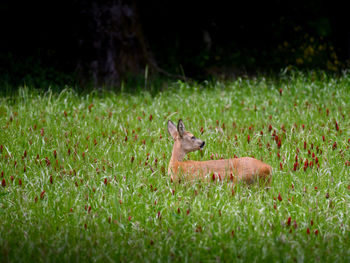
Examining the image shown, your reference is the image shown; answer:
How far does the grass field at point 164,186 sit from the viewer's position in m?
4.44

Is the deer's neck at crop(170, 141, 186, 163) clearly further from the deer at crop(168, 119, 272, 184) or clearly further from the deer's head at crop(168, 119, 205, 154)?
the deer at crop(168, 119, 272, 184)

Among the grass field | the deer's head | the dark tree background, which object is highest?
the dark tree background

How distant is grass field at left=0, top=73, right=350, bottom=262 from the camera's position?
444 cm

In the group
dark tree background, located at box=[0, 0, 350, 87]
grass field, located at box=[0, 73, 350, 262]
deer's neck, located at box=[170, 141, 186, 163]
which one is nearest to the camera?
grass field, located at box=[0, 73, 350, 262]

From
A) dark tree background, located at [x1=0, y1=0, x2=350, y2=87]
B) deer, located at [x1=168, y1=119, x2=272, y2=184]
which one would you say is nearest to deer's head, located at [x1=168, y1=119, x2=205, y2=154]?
deer, located at [x1=168, y1=119, x2=272, y2=184]

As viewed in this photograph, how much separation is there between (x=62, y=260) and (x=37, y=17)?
10.9 metres

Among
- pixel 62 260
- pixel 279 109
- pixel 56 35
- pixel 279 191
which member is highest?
pixel 56 35

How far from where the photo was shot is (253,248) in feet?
14.5

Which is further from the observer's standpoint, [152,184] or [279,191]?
[152,184]

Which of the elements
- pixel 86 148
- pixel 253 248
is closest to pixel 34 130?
pixel 86 148

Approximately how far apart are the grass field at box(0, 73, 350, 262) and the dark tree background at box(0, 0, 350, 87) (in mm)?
2877

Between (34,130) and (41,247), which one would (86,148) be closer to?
(34,130)

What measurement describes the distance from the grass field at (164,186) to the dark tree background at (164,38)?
288 cm

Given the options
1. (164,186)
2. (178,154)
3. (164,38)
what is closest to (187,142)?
(178,154)
